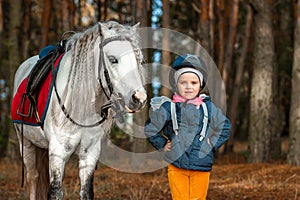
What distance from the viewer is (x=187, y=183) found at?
4133 mm

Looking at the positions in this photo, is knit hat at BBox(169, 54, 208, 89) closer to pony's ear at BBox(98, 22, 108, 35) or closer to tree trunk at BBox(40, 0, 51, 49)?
pony's ear at BBox(98, 22, 108, 35)

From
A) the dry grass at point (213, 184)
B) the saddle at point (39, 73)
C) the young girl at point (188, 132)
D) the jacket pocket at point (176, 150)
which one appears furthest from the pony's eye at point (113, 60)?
the dry grass at point (213, 184)

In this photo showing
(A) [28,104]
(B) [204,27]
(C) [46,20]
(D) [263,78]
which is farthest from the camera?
(C) [46,20]

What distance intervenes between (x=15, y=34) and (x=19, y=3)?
34.4 inches

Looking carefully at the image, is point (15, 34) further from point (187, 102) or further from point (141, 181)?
point (187, 102)

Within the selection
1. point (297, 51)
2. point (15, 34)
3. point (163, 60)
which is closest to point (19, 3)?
point (15, 34)

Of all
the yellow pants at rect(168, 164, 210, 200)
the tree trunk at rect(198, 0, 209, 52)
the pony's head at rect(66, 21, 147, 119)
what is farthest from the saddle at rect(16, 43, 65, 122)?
the tree trunk at rect(198, 0, 209, 52)

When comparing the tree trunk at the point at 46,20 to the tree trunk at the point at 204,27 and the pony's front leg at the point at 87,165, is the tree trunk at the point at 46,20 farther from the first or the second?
the pony's front leg at the point at 87,165

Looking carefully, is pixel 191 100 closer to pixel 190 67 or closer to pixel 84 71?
pixel 190 67

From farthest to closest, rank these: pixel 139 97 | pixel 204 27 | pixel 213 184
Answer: pixel 204 27 → pixel 213 184 → pixel 139 97

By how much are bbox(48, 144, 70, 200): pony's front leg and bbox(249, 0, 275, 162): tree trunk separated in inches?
261

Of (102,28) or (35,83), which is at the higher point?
(102,28)

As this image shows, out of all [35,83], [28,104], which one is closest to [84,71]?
[35,83]

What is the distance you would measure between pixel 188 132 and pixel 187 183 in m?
0.42
